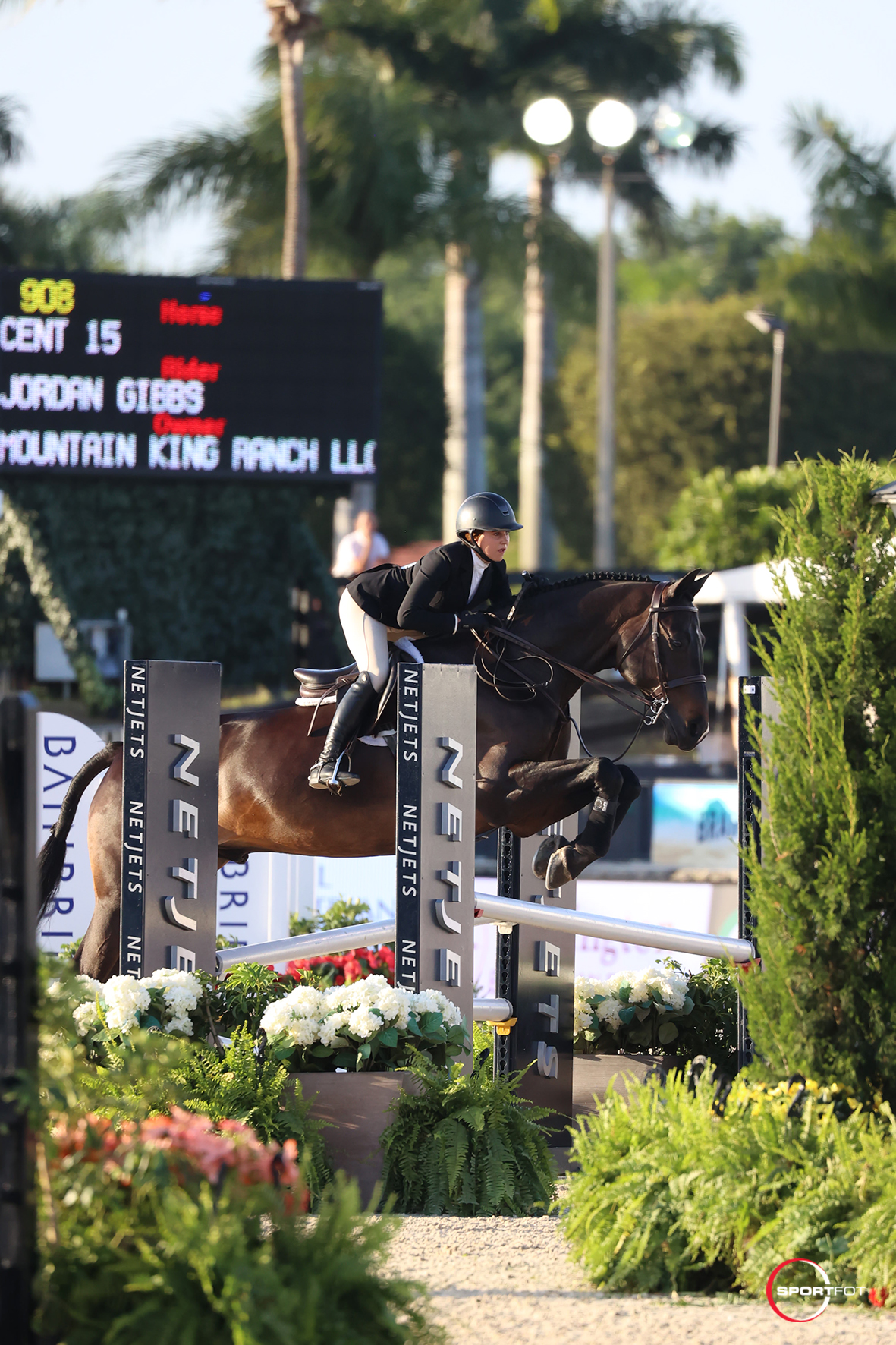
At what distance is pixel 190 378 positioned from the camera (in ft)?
49.7

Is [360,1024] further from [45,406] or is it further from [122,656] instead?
[122,656]

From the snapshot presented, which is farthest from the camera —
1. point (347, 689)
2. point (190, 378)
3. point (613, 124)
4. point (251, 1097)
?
point (613, 124)

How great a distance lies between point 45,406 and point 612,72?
19025 millimetres

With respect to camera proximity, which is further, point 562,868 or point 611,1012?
point 611,1012

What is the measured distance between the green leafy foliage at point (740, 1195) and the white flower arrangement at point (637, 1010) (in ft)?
6.95

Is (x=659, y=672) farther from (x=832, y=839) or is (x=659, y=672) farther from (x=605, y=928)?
(x=832, y=839)

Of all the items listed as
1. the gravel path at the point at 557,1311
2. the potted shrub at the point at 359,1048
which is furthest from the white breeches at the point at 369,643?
the gravel path at the point at 557,1311

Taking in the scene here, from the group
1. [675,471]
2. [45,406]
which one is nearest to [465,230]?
[45,406]

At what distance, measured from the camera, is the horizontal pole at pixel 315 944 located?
6.12 metres

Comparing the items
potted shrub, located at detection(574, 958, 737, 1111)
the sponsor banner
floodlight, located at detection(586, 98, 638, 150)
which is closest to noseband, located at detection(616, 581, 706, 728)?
potted shrub, located at detection(574, 958, 737, 1111)

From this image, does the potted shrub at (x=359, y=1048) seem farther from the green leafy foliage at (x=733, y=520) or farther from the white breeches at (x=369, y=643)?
the green leafy foliage at (x=733, y=520)

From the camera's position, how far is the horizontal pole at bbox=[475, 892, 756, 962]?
6121mm

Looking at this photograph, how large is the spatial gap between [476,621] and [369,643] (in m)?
0.45

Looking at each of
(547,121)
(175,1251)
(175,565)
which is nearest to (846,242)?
(547,121)
